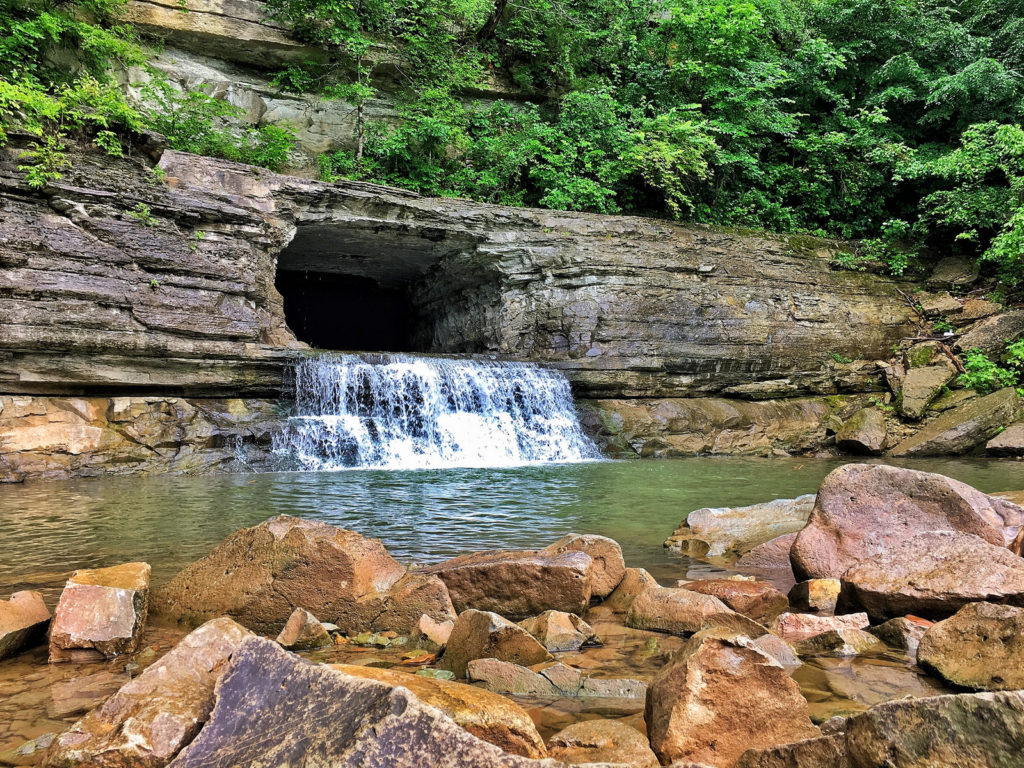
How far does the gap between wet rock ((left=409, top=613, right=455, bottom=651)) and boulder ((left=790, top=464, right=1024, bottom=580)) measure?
2.30 metres

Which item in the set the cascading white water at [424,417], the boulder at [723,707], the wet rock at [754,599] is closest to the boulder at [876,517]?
the wet rock at [754,599]

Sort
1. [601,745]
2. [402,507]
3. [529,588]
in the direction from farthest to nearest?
[402,507] → [529,588] → [601,745]

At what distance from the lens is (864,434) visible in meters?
13.4

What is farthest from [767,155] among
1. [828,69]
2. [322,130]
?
[322,130]

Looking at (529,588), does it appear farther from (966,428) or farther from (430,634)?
(966,428)

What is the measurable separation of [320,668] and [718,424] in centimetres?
1402

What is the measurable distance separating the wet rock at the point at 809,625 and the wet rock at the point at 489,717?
1572 mm

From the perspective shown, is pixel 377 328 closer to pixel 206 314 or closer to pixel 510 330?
pixel 510 330

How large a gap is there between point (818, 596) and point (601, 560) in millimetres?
1209

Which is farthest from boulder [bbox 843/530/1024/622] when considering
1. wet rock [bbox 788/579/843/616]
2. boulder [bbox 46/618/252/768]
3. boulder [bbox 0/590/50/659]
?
boulder [bbox 0/590/50/659]

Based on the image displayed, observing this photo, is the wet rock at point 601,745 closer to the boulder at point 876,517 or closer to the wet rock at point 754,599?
the wet rock at point 754,599

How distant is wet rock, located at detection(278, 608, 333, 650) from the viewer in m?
3.03

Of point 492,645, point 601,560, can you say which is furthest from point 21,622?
point 601,560

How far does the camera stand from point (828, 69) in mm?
17891
